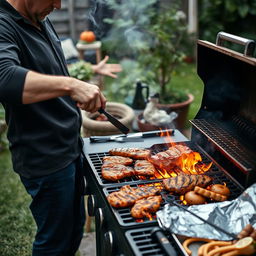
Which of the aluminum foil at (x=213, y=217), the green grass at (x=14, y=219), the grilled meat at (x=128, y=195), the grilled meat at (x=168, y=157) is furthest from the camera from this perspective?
the green grass at (x=14, y=219)

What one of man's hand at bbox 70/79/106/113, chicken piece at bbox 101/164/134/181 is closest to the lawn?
chicken piece at bbox 101/164/134/181

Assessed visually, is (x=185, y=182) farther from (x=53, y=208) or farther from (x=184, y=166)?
(x=53, y=208)

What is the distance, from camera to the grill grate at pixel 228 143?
1894 mm

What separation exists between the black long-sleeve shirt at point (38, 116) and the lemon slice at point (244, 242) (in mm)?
1219

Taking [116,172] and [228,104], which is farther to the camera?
[228,104]

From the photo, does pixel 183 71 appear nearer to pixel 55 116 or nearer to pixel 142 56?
pixel 142 56

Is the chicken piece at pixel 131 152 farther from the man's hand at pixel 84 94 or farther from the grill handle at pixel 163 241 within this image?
the grill handle at pixel 163 241

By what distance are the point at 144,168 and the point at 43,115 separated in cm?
69

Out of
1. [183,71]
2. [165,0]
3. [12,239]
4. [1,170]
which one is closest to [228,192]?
[12,239]

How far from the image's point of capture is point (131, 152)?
2383 millimetres

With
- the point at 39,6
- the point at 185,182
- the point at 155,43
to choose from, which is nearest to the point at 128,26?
the point at 155,43

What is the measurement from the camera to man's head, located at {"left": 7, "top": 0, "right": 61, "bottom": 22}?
2.00 metres

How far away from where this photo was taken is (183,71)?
892cm

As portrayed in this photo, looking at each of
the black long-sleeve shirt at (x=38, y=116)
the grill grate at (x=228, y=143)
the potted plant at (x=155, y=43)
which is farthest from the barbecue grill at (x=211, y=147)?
the potted plant at (x=155, y=43)
